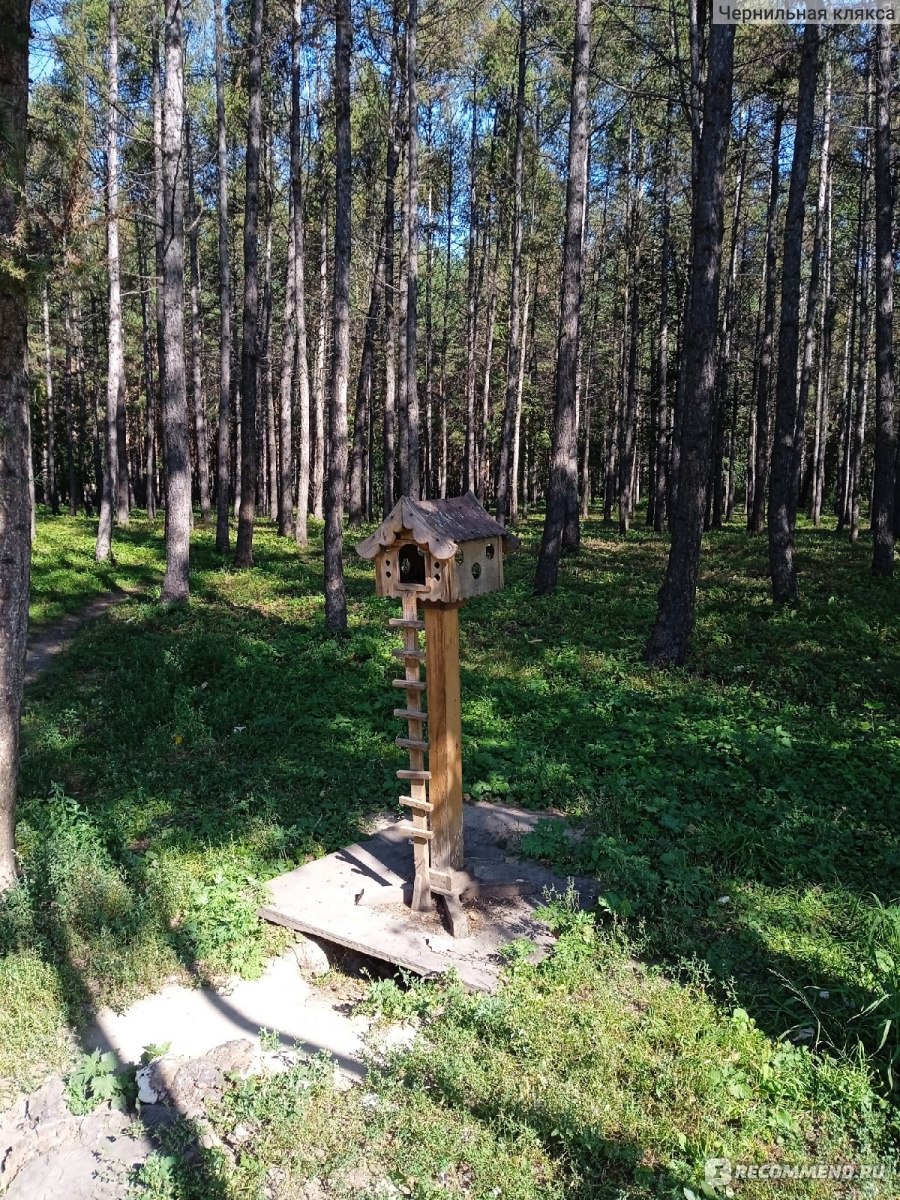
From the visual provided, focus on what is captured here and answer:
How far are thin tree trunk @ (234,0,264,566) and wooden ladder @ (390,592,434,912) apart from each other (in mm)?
12237

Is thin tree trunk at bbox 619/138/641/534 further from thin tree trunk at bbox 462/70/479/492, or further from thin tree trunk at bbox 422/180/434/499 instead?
thin tree trunk at bbox 422/180/434/499

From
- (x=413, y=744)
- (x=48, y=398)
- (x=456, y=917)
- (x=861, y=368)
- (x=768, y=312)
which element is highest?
(x=768, y=312)

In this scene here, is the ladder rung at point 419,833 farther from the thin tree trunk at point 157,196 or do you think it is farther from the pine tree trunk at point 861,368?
the pine tree trunk at point 861,368

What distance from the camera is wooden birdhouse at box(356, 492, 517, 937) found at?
5645mm

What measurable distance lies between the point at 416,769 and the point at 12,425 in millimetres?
3813

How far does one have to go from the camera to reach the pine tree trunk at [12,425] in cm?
554

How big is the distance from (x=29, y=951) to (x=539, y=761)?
4650mm

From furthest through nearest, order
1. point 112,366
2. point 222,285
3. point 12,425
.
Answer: point 222,285 < point 112,366 < point 12,425

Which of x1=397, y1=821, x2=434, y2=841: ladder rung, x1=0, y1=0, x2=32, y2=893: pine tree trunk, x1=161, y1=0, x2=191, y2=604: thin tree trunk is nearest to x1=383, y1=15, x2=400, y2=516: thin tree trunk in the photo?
x1=161, y1=0, x2=191, y2=604: thin tree trunk

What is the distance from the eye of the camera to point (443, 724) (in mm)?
5793

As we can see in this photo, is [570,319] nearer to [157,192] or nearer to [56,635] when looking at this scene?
[157,192]

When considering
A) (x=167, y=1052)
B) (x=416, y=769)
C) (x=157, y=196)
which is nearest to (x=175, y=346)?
(x=157, y=196)

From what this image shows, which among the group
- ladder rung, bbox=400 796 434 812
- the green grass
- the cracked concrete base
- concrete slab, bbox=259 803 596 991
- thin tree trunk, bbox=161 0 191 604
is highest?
thin tree trunk, bbox=161 0 191 604

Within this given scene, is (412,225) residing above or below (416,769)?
above
